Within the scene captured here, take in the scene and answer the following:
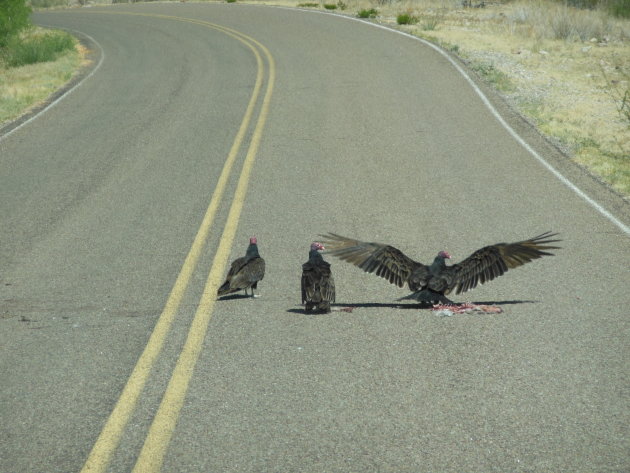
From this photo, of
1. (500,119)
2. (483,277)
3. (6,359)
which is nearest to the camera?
(6,359)

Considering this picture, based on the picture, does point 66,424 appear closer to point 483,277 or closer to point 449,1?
point 483,277

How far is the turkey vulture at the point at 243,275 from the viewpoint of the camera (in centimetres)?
832

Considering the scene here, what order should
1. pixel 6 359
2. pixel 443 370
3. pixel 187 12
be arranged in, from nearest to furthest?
pixel 443 370 → pixel 6 359 → pixel 187 12

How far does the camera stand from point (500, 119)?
1852 centimetres

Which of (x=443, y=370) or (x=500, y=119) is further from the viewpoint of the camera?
(x=500, y=119)

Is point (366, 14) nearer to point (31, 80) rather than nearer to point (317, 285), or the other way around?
point (31, 80)

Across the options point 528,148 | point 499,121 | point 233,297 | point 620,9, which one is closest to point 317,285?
point 233,297

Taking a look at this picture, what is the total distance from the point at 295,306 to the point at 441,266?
4.86 feet

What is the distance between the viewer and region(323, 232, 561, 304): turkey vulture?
795cm

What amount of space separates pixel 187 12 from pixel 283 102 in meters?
25.7

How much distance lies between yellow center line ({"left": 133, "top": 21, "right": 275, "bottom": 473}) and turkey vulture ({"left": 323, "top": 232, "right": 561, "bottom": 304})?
1.46 meters

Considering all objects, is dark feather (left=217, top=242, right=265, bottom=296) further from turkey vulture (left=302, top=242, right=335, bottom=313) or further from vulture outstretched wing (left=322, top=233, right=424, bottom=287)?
vulture outstretched wing (left=322, top=233, right=424, bottom=287)

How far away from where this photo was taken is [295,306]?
8359 mm

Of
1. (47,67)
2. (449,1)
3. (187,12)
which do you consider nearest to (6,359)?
(47,67)
